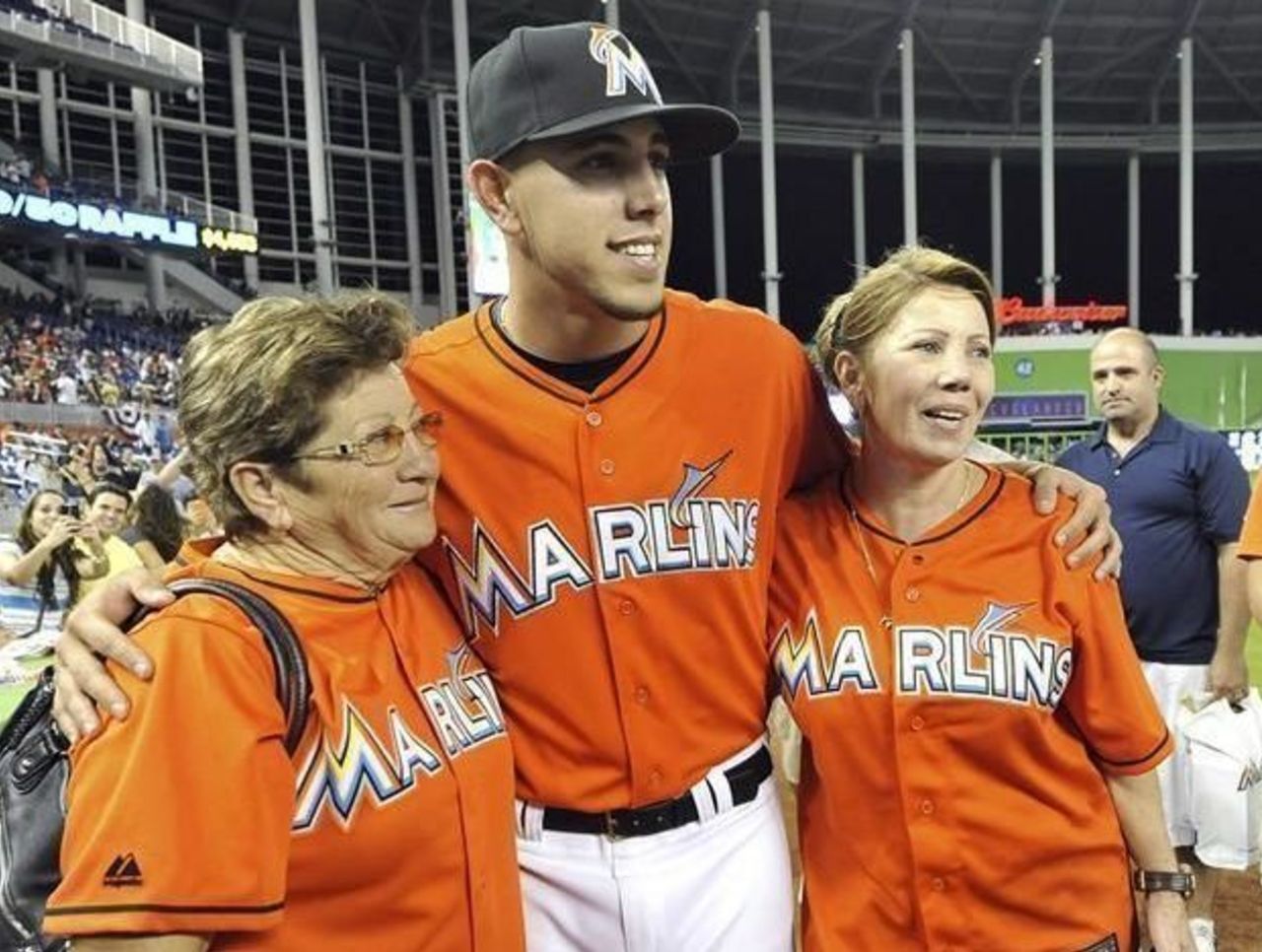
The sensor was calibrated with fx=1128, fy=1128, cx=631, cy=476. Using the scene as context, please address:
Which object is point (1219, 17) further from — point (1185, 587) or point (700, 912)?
point (700, 912)

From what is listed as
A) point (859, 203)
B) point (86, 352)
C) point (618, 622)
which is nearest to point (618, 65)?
point (618, 622)

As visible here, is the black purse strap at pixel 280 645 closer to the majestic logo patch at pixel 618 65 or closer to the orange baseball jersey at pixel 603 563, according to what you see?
the orange baseball jersey at pixel 603 563

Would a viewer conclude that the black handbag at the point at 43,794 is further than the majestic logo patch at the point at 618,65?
No

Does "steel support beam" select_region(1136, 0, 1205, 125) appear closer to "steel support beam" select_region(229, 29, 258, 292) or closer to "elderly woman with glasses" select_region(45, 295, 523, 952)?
"steel support beam" select_region(229, 29, 258, 292)

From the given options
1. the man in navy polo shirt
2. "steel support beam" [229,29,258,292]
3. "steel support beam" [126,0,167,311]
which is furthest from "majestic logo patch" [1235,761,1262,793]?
"steel support beam" [229,29,258,292]

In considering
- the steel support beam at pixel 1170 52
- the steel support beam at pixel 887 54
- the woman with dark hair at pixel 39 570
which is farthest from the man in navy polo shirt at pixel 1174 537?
the steel support beam at pixel 1170 52

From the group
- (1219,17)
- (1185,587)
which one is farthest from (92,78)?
(1219,17)

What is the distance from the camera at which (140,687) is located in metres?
1.39

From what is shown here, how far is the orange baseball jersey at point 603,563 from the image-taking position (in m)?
1.93

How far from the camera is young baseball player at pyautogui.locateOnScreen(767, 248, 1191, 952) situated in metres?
1.92

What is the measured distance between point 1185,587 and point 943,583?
9.58 feet

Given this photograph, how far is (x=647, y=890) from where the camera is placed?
6.42 ft

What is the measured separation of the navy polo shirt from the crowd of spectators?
53.1 ft

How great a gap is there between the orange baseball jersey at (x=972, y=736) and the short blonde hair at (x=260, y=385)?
0.95m
